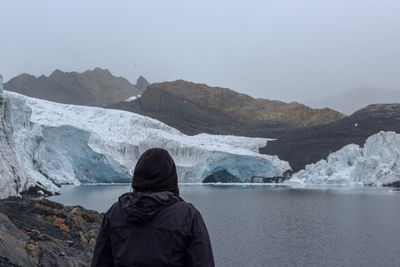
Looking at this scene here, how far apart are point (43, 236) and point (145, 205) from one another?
22.2 ft

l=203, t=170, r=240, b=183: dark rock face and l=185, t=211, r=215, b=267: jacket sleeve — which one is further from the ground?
l=185, t=211, r=215, b=267: jacket sleeve

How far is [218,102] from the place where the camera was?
11688cm

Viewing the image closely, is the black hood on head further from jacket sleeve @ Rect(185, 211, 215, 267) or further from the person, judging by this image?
jacket sleeve @ Rect(185, 211, 215, 267)

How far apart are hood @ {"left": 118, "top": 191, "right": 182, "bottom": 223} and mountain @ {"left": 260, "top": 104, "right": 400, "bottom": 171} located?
62.2 meters

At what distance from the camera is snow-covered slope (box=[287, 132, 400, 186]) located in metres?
45.7

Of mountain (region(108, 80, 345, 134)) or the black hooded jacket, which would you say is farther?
mountain (region(108, 80, 345, 134))

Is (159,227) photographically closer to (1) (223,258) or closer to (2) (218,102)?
(1) (223,258)

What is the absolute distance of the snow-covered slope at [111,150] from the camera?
4141 centimetres

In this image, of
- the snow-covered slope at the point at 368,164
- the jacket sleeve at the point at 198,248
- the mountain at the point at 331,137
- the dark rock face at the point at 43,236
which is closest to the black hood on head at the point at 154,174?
the jacket sleeve at the point at 198,248

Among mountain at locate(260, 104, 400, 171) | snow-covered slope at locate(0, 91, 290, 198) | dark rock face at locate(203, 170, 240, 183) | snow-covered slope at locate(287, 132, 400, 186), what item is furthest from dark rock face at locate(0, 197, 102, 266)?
mountain at locate(260, 104, 400, 171)

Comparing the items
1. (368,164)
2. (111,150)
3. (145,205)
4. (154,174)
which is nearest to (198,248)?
(145,205)

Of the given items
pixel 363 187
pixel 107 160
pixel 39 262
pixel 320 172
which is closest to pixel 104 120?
pixel 107 160

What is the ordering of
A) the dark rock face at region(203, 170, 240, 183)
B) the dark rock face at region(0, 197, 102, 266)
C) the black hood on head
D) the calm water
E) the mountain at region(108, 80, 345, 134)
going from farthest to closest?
1. the mountain at region(108, 80, 345, 134)
2. the dark rock face at region(203, 170, 240, 183)
3. the calm water
4. the dark rock face at region(0, 197, 102, 266)
5. the black hood on head

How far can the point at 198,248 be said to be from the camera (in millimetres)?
2121
